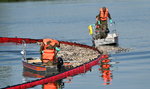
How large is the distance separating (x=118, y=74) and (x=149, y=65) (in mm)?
3784

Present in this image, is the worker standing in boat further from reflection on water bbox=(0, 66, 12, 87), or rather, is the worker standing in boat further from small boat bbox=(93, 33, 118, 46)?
small boat bbox=(93, 33, 118, 46)

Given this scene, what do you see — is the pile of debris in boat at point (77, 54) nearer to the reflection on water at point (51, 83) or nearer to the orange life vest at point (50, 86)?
the reflection on water at point (51, 83)

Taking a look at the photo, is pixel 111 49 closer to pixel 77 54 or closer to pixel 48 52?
pixel 77 54

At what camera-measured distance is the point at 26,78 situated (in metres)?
33.6

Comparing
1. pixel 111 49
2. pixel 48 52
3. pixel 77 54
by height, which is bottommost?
pixel 77 54

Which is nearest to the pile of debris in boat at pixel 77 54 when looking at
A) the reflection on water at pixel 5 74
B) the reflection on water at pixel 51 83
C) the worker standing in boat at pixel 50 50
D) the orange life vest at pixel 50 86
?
the reflection on water at pixel 51 83

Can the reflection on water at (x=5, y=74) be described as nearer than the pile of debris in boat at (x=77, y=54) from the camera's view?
Yes

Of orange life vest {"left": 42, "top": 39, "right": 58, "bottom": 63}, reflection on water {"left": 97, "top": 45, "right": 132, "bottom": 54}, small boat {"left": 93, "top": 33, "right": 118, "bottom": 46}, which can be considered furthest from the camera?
small boat {"left": 93, "top": 33, "right": 118, "bottom": 46}

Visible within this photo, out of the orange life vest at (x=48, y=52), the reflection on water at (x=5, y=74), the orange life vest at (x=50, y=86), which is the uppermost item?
the orange life vest at (x=48, y=52)

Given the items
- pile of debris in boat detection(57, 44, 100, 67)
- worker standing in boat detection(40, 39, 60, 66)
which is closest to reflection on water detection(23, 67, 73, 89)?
→ worker standing in boat detection(40, 39, 60, 66)

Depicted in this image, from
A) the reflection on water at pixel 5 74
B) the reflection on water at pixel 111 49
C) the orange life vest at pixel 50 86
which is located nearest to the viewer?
the orange life vest at pixel 50 86

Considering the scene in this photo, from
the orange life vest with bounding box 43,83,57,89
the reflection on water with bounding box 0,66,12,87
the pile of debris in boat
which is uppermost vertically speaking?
the pile of debris in boat

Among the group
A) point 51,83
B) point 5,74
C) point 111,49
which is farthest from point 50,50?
point 111,49

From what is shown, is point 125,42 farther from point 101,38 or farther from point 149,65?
point 149,65
